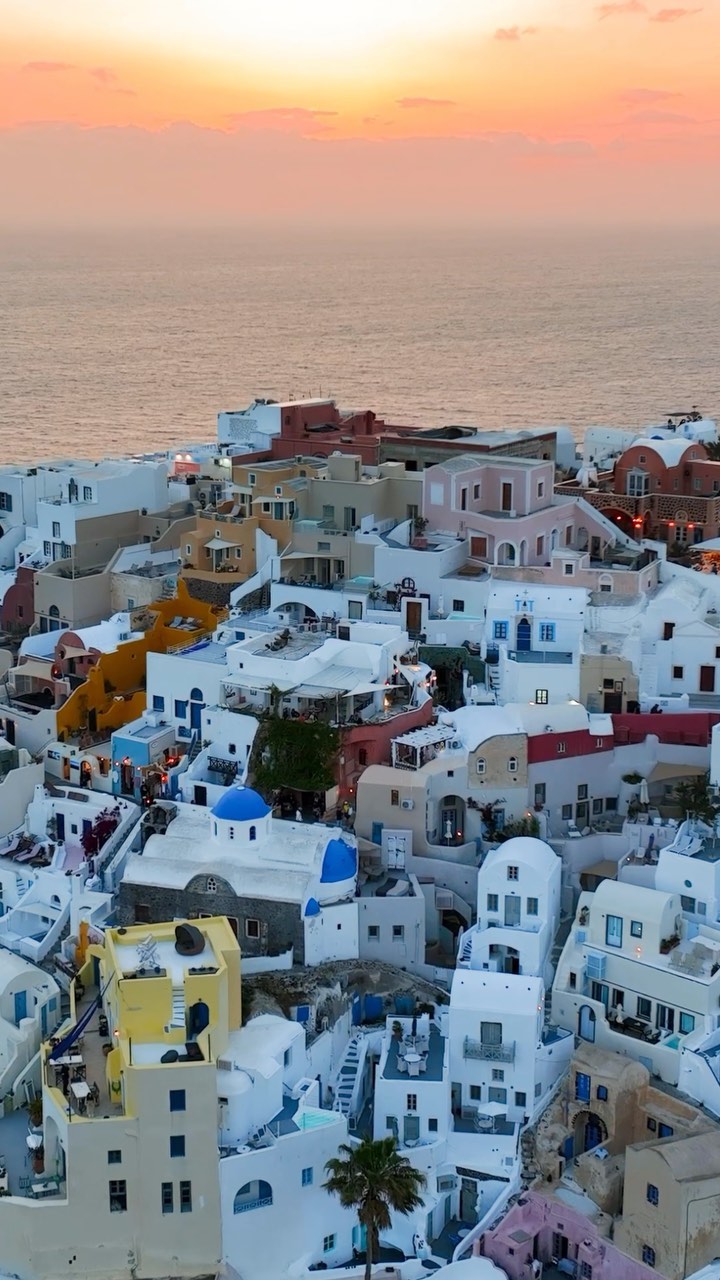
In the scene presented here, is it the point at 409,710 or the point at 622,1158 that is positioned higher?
the point at 409,710

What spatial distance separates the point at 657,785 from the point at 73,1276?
15.3 meters

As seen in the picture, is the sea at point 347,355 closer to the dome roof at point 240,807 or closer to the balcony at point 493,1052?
the dome roof at point 240,807

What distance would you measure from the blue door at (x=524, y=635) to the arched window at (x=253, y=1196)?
1590 cm

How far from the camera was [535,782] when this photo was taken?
34844 millimetres

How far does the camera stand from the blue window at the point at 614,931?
30.5 metres

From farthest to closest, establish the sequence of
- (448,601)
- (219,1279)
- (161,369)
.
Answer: (161,369)
(448,601)
(219,1279)

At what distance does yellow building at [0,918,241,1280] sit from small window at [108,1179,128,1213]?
0.05 ft

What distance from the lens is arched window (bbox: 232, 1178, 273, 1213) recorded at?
2681 cm

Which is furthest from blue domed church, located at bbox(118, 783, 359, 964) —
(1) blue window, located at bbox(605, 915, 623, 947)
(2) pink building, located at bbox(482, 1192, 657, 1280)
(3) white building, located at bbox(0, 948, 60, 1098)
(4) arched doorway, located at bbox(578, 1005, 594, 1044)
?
(2) pink building, located at bbox(482, 1192, 657, 1280)

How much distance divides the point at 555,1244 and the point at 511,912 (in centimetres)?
614

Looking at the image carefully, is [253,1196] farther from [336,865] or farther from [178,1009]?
[336,865]

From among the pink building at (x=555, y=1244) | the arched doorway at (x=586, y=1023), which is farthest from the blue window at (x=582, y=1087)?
the pink building at (x=555, y=1244)

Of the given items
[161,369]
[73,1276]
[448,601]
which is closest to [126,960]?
[73,1276]

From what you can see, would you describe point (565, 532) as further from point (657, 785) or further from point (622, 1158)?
point (622, 1158)
